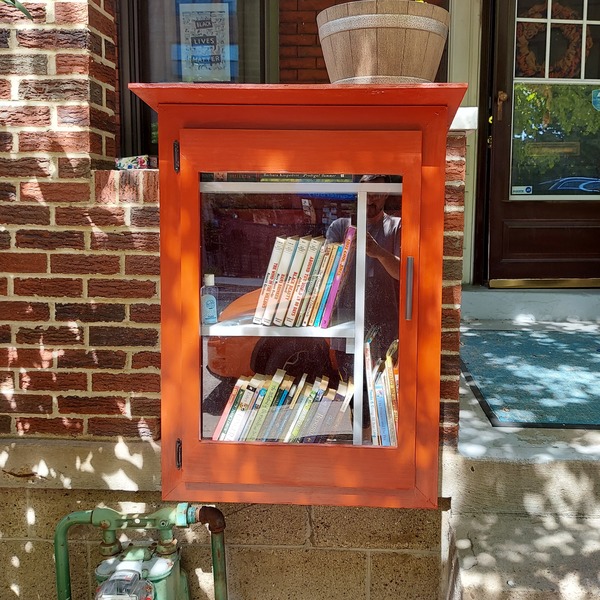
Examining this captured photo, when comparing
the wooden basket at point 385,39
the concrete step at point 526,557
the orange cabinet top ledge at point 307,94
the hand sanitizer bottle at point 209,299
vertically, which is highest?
the wooden basket at point 385,39

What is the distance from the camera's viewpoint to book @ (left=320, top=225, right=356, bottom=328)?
239cm

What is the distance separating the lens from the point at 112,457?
2736 mm

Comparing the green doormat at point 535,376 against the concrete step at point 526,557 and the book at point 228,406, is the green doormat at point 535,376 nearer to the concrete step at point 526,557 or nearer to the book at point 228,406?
the concrete step at point 526,557

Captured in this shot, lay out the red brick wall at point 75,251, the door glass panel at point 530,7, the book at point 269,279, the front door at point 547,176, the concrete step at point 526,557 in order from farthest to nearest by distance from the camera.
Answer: the front door at point 547,176, the door glass panel at point 530,7, the red brick wall at point 75,251, the book at point 269,279, the concrete step at point 526,557

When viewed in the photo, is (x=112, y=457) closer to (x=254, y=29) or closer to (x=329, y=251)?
(x=329, y=251)

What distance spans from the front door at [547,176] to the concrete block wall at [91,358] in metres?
3.16

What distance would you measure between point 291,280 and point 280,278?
0.13 ft

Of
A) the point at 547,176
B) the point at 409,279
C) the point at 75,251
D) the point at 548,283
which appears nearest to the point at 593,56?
the point at 547,176

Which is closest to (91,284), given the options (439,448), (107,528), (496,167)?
(107,528)

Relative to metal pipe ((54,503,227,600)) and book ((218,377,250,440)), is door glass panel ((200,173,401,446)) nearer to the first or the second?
book ((218,377,250,440))

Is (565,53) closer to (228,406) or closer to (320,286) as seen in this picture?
(320,286)

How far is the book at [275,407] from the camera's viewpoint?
2.51 metres

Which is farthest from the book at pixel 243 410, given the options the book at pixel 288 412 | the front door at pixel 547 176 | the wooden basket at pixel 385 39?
the front door at pixel 547 176

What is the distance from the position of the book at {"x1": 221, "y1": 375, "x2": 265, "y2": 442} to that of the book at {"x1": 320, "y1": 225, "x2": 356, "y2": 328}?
337 millimetres
